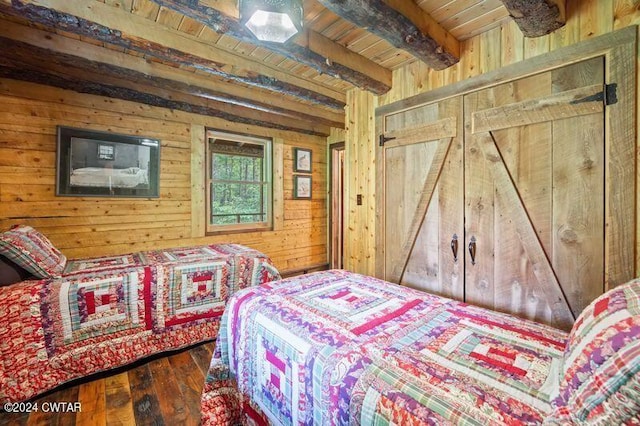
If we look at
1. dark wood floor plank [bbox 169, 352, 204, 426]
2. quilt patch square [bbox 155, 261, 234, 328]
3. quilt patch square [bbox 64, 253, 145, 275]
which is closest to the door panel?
quilt patch square [bbox 155, 261, 234, 328]

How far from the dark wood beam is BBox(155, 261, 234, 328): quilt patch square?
72.9 inches

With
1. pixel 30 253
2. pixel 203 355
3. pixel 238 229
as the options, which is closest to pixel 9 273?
pixel 30 253

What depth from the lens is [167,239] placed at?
140 inches

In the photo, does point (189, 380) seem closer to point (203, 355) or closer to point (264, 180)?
point (203, 355)

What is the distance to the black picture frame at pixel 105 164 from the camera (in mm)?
2926

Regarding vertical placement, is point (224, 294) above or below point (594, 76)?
below

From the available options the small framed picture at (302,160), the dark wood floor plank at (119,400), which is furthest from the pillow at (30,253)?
the small framed picture at (302,160)

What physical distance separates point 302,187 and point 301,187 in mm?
23

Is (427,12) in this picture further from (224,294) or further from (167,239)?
(167,239)

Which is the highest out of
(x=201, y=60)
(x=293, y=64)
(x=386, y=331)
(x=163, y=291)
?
(x=293, y=64)

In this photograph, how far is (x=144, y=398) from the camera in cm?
183

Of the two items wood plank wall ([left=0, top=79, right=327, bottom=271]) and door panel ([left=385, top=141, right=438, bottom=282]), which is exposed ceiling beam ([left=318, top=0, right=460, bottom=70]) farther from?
wood plank wall ([left=0, top=79, right=327, bottom=271])

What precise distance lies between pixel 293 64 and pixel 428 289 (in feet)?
7.85

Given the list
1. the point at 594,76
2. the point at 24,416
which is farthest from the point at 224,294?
the point at 594,76
